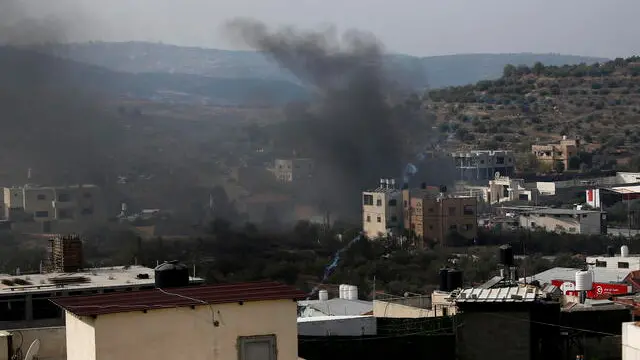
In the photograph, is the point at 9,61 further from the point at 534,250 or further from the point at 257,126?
the point at 534,250

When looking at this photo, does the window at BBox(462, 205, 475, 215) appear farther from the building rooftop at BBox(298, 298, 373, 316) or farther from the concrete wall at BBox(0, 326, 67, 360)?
the concrete wall at BBox(0, 326, 67, 360)

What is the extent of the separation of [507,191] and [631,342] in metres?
63.9

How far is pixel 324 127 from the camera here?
82.4m

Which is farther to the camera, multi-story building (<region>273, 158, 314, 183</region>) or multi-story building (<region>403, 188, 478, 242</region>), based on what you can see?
multi-story building (<region>273, 158, 314, 183</region>)

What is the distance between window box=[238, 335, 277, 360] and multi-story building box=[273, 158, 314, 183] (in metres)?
64.2

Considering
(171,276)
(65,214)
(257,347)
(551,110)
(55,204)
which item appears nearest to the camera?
(257,347)

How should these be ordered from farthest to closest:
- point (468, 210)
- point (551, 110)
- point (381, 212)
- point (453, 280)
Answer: point (551, 110) → point (381, 212) → point (468, 210) → point (453, 280)

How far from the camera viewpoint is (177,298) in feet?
35.2

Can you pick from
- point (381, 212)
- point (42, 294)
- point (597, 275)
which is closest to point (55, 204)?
point (381, 212)

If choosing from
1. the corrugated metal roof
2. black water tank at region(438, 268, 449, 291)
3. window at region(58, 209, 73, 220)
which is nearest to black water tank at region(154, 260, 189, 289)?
the corrugated metal roof

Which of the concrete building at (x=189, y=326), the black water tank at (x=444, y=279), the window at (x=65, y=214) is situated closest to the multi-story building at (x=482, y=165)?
the window at (x=65, y=214)

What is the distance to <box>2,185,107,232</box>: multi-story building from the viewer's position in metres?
60.0

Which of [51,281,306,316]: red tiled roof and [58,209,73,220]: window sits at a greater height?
[51,281,306,316]: red tiled roof

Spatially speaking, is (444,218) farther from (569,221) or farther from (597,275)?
(597,275)
